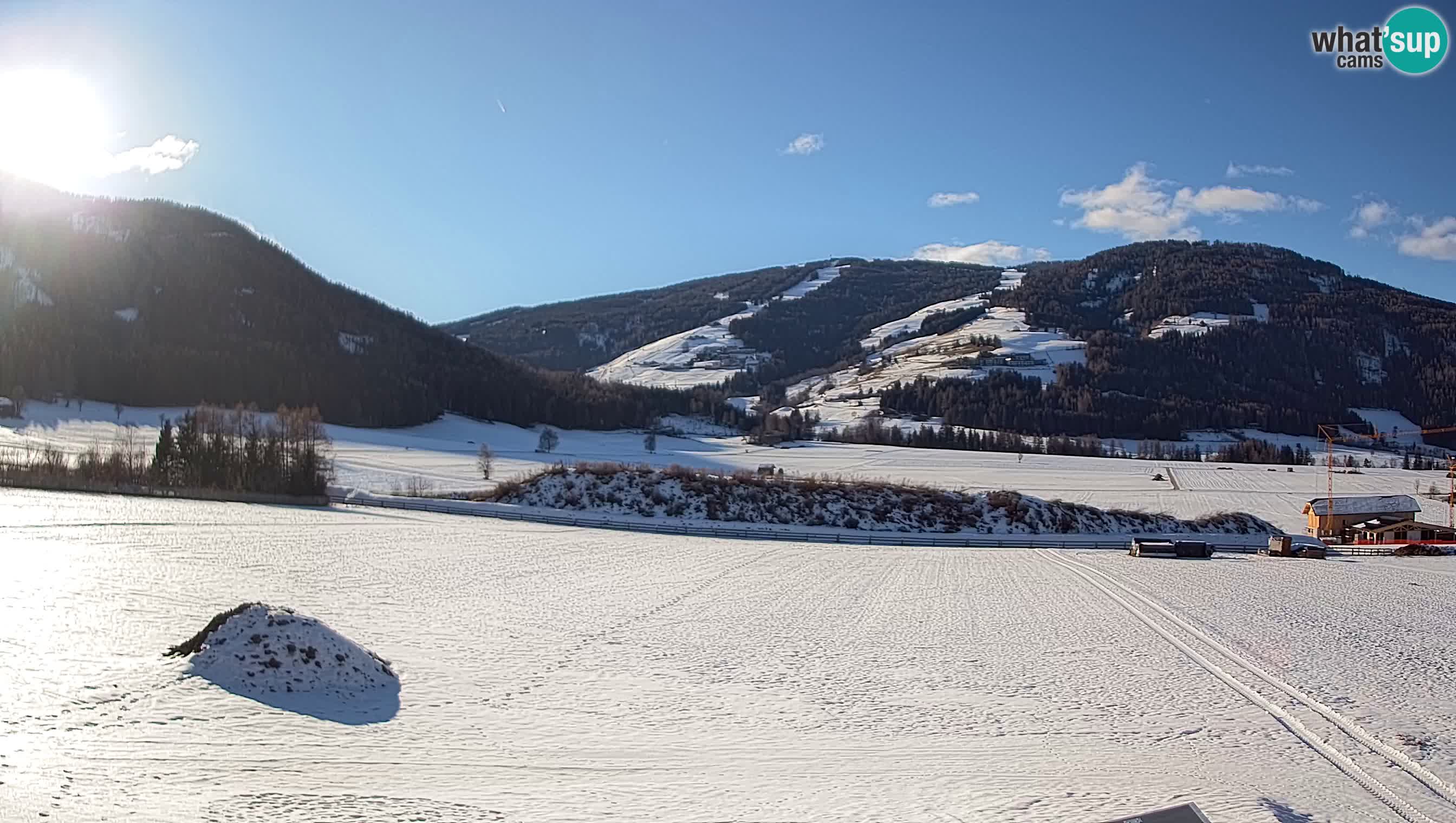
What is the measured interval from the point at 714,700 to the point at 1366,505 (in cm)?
6642

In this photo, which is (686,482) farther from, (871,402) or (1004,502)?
(871,402)

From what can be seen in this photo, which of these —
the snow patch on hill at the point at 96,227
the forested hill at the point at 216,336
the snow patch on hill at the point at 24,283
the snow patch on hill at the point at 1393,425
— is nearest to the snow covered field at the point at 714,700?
the forested hill at the point at 216,336

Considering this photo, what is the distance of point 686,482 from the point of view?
56125 millimetres

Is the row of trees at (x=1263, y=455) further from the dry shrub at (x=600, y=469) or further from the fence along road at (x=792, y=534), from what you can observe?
the dry shrub at (x=600, y=469)

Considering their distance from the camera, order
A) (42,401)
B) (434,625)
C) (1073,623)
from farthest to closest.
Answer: (42,401), (1073,623), (434,625)

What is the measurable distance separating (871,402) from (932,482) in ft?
373

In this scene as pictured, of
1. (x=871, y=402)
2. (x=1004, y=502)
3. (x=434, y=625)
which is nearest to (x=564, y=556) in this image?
(x=434, y=625)

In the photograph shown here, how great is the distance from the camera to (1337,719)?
14.7 metres

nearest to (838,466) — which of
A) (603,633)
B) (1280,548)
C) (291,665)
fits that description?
(1280,548)

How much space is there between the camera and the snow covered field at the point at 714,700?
10.1m

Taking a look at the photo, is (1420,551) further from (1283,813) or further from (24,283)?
(24,283)

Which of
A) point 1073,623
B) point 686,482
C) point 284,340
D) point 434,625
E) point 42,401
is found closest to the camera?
point 434,625

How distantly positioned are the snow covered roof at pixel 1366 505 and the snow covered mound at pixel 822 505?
7057mm

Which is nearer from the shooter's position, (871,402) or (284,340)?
(284,340)
